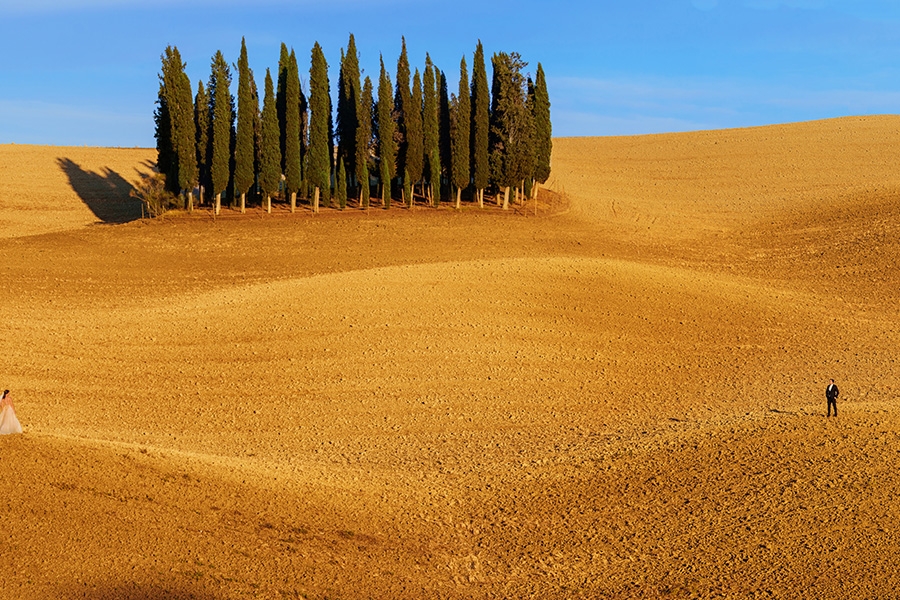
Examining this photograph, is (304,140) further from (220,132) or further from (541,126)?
(541,126)

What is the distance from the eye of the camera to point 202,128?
4703 cm

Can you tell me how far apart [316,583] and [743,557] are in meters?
6.32

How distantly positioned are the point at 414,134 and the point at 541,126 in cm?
845

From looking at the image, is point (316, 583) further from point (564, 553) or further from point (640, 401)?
point (640, 401)

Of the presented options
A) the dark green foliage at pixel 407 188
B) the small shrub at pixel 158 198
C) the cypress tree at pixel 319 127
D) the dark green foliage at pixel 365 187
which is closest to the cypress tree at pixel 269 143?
the cypress tree at pixel 319 127

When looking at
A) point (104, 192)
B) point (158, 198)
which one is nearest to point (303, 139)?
point (158, 198)

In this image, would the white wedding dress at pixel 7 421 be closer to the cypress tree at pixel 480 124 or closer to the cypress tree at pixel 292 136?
the cypress tree at pixel 292 136

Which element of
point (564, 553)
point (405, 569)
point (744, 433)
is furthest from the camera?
point (744, 433)

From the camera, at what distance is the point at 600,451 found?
1772 cm

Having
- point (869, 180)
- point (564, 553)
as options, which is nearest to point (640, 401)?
point (564, 553)

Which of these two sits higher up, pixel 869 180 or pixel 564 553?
pixel 869 180

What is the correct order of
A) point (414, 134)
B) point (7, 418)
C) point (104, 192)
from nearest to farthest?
point (7, 418)
point (414, 134)
point (104, 192)

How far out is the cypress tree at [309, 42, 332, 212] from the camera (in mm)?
46938

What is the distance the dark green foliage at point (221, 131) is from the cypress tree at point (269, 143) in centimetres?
192
